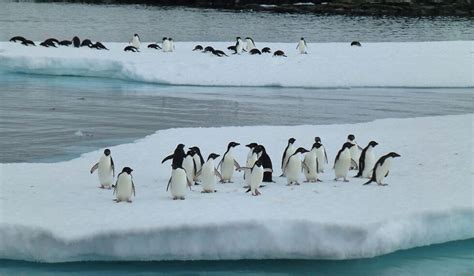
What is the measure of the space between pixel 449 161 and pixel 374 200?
2541 mm

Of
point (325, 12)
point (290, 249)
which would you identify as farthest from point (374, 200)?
point (325, 12)

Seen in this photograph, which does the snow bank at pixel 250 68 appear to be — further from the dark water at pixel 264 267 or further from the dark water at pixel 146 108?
the dark water at pixel 264 267

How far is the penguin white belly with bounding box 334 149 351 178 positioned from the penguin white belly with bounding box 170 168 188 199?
2.17 m

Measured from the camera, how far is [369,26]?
185ft

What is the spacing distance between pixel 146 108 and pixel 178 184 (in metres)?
9.27

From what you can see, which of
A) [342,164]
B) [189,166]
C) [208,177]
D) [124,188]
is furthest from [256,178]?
[124,188]

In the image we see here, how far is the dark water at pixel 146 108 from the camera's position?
14383 mm

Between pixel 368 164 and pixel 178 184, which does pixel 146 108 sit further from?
pixel 178 184

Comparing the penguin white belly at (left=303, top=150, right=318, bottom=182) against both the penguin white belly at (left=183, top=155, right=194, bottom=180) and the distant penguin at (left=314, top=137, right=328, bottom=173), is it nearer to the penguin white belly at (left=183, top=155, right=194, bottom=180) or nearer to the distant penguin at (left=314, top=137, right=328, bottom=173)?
the distant penguin at (left=314, top=137, right=328, bottom=173)

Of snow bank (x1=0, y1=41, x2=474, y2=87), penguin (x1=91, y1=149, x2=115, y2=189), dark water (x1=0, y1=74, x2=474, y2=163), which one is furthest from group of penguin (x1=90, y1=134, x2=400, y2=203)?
snow bank (x1=0, y1=41, x2=474, y2=87)

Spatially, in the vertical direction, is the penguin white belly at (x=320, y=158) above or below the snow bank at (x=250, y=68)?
above

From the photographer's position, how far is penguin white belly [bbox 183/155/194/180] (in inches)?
411

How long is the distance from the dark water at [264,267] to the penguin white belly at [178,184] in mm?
1255

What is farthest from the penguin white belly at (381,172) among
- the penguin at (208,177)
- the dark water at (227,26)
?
the dark water at (227,26)
